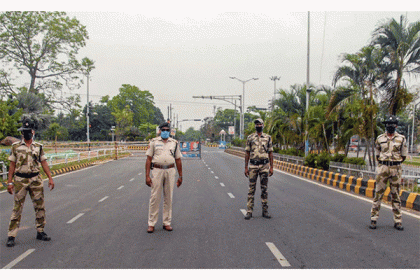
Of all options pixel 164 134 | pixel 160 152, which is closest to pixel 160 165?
pixel 160 152

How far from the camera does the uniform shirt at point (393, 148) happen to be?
7.60 meters

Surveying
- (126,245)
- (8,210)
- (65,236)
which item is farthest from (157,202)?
(8,210)

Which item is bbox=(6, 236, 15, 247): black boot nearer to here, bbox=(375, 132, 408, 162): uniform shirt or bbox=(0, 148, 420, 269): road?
bbox=(0, 148, 420, 269): road

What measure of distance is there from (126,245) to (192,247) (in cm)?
108

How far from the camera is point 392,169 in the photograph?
7.59 meters

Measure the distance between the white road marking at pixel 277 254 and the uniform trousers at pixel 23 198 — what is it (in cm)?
393

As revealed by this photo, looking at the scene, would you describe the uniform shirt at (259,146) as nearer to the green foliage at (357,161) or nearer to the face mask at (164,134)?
the face mask at (164,134)

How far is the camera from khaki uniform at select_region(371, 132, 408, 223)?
7.57 m

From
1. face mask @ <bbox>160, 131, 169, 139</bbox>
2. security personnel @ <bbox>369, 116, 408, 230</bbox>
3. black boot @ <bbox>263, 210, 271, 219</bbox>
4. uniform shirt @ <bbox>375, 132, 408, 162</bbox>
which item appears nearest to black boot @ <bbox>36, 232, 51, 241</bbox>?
face mask @ <bbox>160, 131, 169, 139</bbox>

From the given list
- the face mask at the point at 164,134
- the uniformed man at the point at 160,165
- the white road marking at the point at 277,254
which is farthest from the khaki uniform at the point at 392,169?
the face mask at the point at 164,134

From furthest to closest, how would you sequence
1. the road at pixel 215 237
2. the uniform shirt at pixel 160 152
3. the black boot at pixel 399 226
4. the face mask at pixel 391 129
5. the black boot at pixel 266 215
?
the black boot at pixel 266 215 → the face mask at pixel 391 129 → the black boot at pixel 399 226 → the uniform shirt at pixel 160 152 → the road at pixel 215 237

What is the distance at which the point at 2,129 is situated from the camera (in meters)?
21.6

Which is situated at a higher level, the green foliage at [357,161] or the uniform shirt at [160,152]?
the uniform shirt at [160,152]

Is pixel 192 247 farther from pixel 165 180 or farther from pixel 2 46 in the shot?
pixel 2 46
